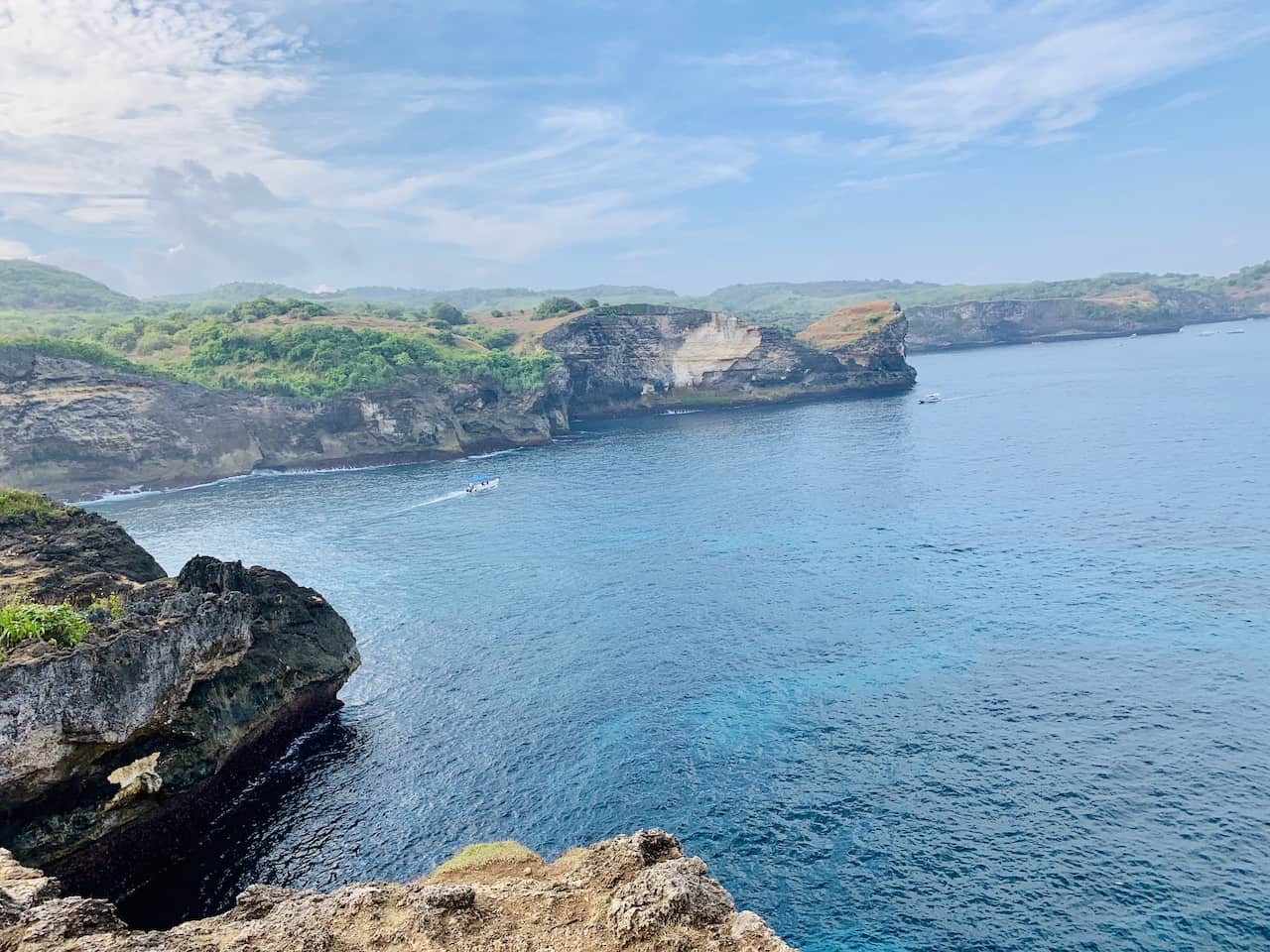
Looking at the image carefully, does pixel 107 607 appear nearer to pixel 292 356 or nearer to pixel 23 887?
pixel 23 887

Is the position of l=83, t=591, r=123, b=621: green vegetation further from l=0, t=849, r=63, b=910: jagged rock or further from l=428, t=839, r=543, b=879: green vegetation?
l=428, t=839, r=543, b=879: green vegetation

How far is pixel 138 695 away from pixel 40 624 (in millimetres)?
5453

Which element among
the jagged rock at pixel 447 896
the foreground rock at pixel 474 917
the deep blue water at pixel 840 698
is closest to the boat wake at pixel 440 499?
the deep blue water at pixel 840 698

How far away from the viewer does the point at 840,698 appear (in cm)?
4612

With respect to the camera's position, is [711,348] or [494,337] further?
[494,337]

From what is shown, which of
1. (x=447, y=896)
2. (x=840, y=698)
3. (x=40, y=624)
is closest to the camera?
(x=447, y=896)

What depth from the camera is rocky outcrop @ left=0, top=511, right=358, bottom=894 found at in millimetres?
32438

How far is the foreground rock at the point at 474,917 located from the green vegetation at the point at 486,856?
767 centimetres

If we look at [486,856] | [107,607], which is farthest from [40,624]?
[486,856]

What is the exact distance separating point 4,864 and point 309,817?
48.8 ft

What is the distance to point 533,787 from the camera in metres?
39.6

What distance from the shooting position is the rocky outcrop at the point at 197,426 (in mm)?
116750

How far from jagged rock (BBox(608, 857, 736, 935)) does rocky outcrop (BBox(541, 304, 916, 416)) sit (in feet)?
553

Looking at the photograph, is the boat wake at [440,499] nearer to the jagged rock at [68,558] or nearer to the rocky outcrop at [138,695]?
the jagged rock at [68,558]
